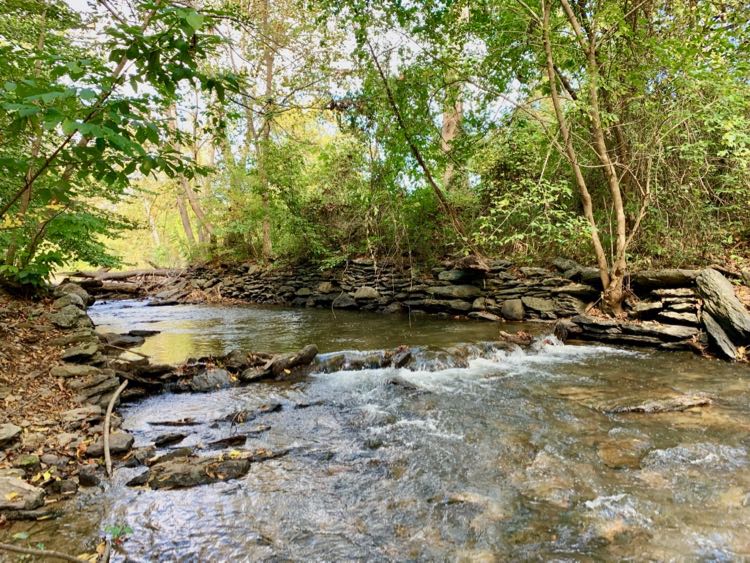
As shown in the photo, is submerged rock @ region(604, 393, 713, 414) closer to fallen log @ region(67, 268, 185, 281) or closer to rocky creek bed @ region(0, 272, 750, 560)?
rocky creek bed @ region(0, 272, 750, 560)

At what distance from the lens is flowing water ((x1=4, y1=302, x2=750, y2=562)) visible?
89.5 inches

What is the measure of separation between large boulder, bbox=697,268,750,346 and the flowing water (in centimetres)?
71

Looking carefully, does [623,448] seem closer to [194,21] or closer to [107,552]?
[107,552]

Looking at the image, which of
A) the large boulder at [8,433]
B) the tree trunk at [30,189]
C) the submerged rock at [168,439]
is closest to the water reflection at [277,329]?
the tree trunk at [30,189]

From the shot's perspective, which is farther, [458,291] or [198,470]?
[458,291]

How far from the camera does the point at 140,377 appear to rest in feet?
16.3

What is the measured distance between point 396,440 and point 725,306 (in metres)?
5.50

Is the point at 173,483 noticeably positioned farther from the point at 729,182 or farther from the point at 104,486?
the point at 729,182

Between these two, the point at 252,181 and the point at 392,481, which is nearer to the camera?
the point at 392,481

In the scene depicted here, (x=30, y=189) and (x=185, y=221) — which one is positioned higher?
(x=185, y=221)

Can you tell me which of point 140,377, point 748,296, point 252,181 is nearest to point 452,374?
point 140,377

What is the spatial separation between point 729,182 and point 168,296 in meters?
16.4

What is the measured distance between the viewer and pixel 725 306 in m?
5.79

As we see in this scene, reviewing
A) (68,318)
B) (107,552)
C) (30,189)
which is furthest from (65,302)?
(107,552)
